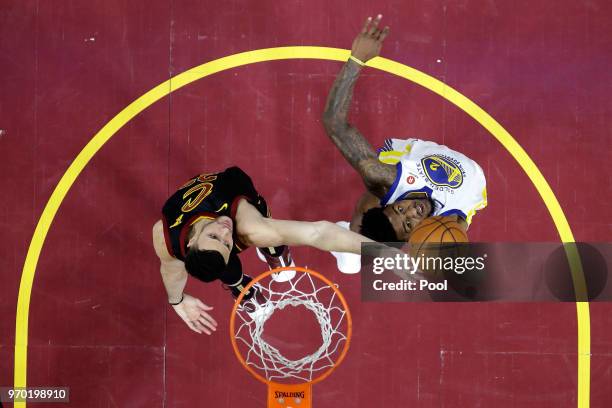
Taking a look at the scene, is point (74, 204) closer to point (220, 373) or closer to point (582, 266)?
point (220, 373)

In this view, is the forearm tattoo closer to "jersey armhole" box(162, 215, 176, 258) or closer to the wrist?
"jersey armhole" box(162, 215, 176, 258)

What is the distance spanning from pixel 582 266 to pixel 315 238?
9.79 ft

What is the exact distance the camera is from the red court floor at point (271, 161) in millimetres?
7352

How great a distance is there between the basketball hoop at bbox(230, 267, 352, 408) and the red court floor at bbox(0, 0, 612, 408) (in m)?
0.20

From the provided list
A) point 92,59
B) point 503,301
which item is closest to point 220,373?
point 503,301

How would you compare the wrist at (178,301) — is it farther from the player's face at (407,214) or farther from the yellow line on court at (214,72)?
the player's face at (407,214)

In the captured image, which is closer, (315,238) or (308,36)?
(315,238)

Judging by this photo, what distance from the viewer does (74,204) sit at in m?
7.51

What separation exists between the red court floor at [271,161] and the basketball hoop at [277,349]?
0.20 metres

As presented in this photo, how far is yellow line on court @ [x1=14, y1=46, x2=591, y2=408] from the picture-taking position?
7.42 m

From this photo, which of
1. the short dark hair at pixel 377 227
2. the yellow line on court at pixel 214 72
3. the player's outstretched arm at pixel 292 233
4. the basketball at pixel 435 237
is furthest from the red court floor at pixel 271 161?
the player's outstretched arm at pixel 292 233

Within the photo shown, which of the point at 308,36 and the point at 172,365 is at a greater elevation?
the point at 308,36

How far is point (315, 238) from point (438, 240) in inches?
42.6

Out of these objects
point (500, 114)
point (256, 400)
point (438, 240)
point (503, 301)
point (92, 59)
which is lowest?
point (256, 400)
